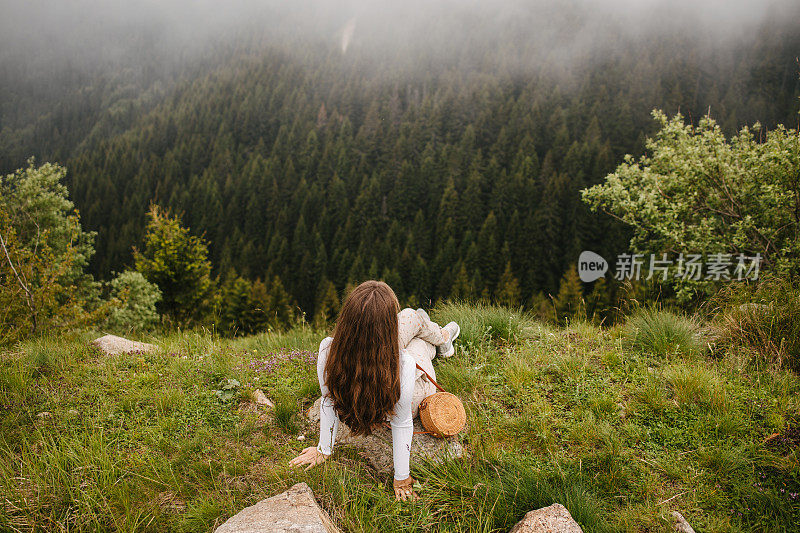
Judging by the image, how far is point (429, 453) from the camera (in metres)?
3.12

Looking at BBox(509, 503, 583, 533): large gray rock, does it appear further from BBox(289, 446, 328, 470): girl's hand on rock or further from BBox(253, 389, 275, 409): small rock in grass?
BBox(253, 389, 275, 409): small rock in grass

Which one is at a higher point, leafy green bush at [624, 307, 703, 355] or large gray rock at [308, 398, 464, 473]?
leafy green bush at [624, 307, 703, 355]

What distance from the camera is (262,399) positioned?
4156 mm

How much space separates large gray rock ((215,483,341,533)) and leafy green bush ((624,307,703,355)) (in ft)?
12.4

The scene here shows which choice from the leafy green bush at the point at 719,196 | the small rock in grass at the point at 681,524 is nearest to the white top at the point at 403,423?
the small rock in grass at the point at 681,524

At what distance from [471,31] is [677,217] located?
197495 mm

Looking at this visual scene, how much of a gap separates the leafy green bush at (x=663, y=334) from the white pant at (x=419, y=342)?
7.64 feet

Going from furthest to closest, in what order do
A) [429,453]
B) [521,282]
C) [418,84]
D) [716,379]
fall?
[418,84], [521,282], [716,379], [429,453]

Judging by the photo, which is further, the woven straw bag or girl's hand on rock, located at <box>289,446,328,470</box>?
the woven straw bag

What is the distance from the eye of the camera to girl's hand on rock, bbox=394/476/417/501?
277 centimetres

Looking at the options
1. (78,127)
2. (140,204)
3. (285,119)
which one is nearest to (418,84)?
(285,119)

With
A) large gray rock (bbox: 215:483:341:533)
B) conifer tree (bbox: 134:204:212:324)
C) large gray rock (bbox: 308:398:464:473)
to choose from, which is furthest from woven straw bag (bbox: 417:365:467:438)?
conifer tree (bbox: 134:204:212:324)

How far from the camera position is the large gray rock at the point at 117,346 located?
507 cm

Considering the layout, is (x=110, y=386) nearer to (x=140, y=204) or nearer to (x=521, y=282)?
(x=521, y=282)
